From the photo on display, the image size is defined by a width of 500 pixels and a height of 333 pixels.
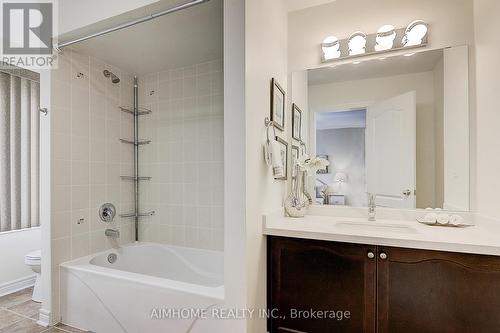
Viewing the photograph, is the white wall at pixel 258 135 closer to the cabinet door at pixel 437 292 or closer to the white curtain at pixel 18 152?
the cabinet door at pixel 437 292

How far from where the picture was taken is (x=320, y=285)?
163 cm

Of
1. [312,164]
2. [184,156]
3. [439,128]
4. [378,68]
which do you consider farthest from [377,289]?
[184,156]

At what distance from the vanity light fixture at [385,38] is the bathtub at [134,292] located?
6.78 feet

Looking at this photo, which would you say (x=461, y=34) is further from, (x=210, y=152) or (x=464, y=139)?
(x=210, y=152)

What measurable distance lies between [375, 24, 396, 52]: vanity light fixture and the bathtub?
2066 millimetres

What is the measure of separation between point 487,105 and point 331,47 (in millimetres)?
1118

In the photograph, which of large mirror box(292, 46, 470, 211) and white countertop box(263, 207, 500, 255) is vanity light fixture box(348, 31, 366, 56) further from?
white countertop box(263, 207, 500, 255)

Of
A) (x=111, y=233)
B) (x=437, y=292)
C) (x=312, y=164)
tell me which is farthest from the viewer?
(x=111, y=233)

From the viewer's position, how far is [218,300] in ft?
5.25

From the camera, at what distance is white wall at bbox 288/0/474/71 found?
1.88 metres

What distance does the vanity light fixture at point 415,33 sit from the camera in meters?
1.93

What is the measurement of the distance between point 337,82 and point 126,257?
259cm

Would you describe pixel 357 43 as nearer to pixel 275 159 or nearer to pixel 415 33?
pixel 415 33

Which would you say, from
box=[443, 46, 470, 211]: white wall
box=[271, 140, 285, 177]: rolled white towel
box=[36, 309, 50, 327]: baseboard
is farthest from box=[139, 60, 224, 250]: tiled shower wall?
box=[443, 46, 470, 211]: white wall
